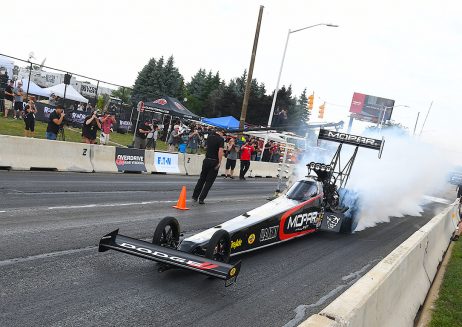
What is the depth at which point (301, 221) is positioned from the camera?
9.69 metres

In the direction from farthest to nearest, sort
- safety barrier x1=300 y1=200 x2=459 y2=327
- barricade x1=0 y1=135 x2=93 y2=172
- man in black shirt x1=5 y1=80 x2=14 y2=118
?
man in black shirt x1=5 y1=80 x2=14 y2=118 → barricade x1=0 y1=135 x2=93 y2=172 → safety barrier x1=300 y1=200 x2=459 y2=327

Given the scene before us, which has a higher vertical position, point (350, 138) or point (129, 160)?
point (350, 138)

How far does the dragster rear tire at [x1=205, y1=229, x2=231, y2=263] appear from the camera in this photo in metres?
6.20

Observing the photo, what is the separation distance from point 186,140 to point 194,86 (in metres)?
77.2

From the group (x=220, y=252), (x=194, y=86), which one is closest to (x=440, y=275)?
(x=220, y=252)

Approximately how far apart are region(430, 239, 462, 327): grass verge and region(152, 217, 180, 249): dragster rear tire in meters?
3.66

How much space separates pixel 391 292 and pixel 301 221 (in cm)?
450

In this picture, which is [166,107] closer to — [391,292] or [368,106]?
[391,292]

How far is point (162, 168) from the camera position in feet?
67.8

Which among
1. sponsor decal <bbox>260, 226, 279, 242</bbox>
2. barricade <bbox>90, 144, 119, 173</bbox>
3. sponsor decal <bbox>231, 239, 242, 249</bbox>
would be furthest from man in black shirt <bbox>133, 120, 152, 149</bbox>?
sponsor decal <bbox>231, 239, 242, 249</bbox>

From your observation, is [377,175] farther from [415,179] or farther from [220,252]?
[220,252]

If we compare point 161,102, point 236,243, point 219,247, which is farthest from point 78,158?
point 161,102

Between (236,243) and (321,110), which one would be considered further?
(321,110)

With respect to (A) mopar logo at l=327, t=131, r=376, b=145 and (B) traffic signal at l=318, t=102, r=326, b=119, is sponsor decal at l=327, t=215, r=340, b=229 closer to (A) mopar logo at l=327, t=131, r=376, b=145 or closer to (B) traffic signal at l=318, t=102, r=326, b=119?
(A) mopar logo at l=327, t=131, r=376, b=145
